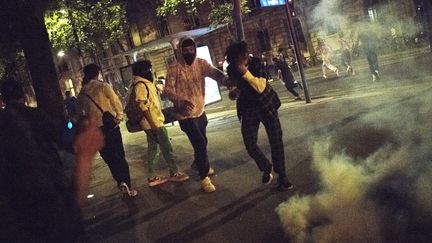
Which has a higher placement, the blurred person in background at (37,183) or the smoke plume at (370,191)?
the blurred person in background at (37,183)

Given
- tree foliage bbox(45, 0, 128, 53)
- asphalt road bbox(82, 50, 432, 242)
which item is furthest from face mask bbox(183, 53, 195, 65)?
tree foliage bbox(45, 0, 128, 53)

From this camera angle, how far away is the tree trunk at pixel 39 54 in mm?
10555

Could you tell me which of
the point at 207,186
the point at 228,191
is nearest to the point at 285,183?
the point at 228,191

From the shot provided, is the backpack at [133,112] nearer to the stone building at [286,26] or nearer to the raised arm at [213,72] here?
the raised arm at [213,72]

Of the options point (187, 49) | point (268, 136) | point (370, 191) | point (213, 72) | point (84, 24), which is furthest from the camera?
point (84, 24)

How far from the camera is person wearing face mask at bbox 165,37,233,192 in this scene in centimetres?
593

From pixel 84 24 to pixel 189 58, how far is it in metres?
20.7

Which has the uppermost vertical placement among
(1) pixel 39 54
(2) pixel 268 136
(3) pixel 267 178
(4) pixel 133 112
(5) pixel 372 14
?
(1) pixel 39 54

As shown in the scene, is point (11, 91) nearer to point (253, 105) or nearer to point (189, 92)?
point (253, 105)

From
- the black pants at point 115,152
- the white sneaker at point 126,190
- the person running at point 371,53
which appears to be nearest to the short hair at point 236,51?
the black pants at point 115,152

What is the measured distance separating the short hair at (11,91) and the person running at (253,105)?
2.49 meters

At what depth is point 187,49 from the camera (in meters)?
5.94

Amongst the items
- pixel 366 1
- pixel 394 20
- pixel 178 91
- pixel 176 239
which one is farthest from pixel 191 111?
pixel 366 1

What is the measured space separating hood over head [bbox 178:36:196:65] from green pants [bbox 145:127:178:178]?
1120 mm
